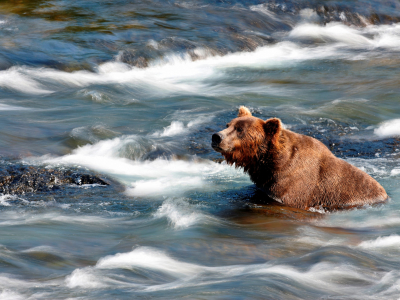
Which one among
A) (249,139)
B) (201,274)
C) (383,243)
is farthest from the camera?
(249,139)

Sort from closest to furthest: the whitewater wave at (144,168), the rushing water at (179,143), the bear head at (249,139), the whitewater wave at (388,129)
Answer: the rushing water at (179,143)
the bear head at (249,139)
the whitewater wave at (144,168)
the whitewater wave at (388,129)

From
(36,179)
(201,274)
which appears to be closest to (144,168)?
(36,179)

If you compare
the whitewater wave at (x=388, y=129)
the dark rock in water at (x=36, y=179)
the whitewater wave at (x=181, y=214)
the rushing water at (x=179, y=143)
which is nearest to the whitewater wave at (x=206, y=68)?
the rushing water at (x=179, y=143)

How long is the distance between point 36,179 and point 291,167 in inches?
138

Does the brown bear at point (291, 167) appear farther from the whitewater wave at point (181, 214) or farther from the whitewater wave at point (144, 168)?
the whitewater wave at point (144, 168)

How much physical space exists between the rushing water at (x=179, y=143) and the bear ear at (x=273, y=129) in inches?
34.2

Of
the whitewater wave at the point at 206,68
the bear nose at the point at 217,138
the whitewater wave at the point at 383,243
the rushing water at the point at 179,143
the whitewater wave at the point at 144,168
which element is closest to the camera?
the rushing water at the point at 179,143

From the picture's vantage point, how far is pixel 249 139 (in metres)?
6.62

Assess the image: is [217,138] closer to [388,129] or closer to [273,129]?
[273,129]

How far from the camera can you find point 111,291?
15.5ft

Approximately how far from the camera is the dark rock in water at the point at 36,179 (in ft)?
23.6

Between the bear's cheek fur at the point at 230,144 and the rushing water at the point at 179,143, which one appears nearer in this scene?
the rushing water at the point at 179,143

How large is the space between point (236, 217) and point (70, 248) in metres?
2.08

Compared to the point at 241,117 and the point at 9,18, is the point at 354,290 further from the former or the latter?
the point at 9,18
